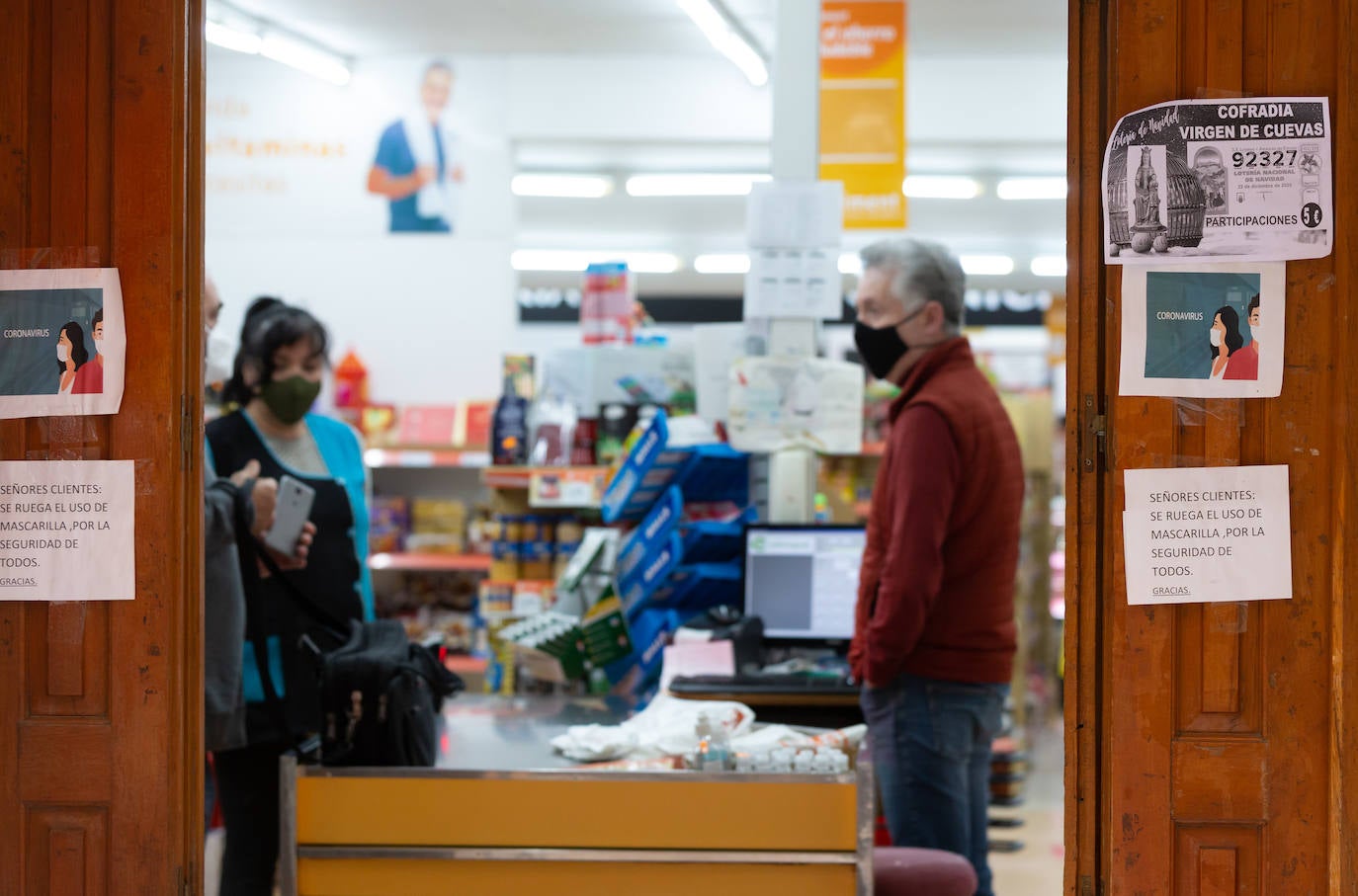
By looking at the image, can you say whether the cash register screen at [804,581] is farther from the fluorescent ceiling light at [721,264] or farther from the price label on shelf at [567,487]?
the fluorescent ceiling light at [721,264]

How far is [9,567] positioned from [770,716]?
2.06m

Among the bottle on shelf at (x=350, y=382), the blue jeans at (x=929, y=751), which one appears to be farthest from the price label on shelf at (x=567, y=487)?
the bottle on shelf at (x=350, y=382)

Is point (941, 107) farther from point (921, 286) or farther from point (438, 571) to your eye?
point (921, 286)

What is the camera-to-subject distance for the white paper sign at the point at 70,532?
7.41 ft

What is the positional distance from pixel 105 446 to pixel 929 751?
187cm

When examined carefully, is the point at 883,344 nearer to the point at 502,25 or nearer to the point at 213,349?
the point at 213,349

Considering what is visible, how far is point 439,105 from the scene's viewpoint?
7.52 meters

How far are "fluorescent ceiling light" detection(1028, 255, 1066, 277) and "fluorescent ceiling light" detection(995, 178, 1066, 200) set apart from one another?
3.58 meters

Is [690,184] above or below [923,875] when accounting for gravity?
above

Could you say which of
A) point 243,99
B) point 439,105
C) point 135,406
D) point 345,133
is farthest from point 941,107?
point 135,406

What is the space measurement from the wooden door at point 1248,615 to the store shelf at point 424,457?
4.86 m

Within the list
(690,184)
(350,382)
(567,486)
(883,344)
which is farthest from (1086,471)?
(690,184)

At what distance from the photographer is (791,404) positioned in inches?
168

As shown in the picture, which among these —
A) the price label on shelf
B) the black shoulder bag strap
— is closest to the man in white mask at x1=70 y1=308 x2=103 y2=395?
the black shoulder bag strap
